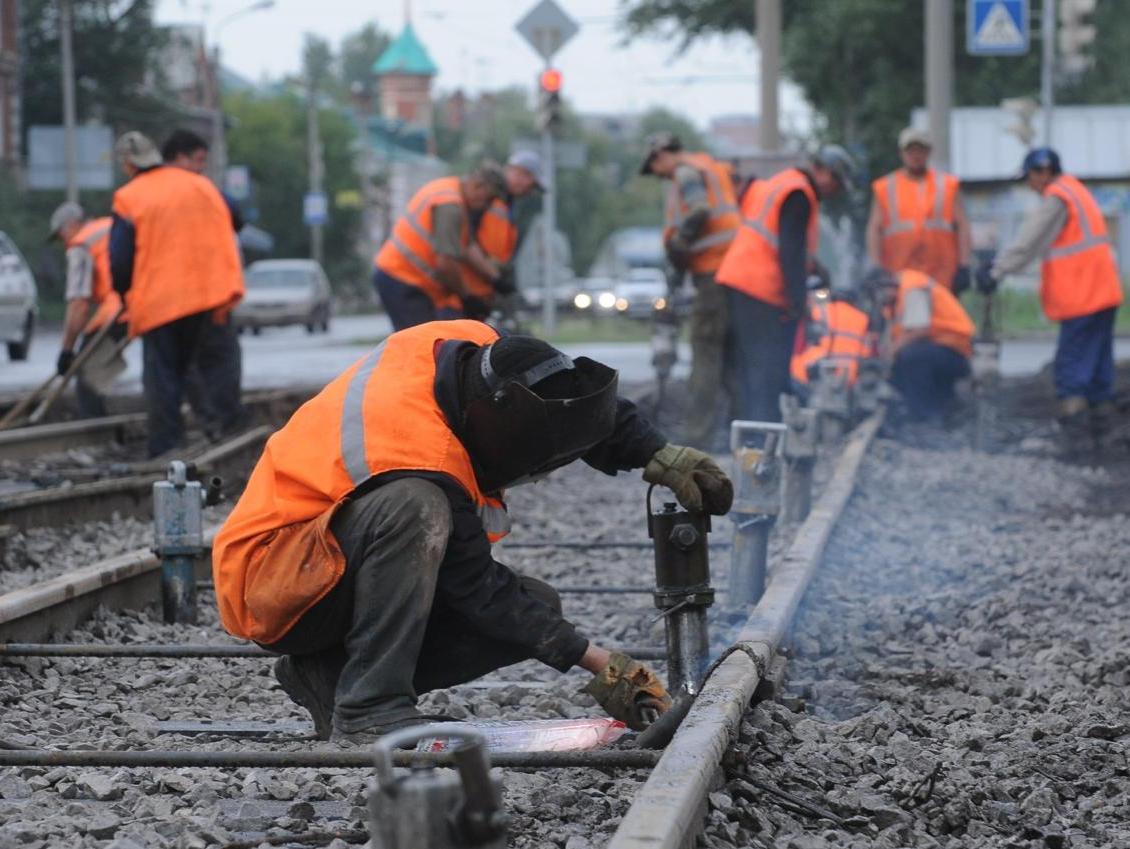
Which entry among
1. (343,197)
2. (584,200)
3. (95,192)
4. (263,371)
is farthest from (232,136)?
(263,371)

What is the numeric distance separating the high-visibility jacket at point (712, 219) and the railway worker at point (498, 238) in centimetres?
85

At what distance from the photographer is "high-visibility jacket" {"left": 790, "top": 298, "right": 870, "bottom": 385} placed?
12.7 meters

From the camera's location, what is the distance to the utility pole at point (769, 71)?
20734 millimetres

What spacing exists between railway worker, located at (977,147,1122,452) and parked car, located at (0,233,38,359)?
47.0 feet

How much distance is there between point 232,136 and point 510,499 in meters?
64.9

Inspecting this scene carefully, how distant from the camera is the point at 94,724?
485 centimetres

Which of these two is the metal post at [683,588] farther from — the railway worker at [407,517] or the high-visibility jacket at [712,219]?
the high-visibility jacket at [712,219]

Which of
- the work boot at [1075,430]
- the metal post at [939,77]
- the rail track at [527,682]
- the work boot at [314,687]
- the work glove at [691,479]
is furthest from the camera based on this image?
the metal post at [939,77]

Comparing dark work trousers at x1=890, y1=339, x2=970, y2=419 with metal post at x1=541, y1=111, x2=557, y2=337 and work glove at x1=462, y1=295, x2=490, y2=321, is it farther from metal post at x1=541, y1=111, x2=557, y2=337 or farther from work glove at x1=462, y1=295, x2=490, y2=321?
metal post at x1=541, y1=111, x2=557, y2=337

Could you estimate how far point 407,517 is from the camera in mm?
4180

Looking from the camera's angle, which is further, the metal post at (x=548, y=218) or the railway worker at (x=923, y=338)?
the metal post at (x=548, y=218)

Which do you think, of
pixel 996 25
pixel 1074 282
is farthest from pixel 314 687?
pixel 996 25

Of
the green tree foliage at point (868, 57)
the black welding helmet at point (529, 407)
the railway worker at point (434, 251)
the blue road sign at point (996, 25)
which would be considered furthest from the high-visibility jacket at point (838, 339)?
the green tree foliage at point (868, 57)

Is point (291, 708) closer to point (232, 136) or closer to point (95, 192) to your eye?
point (95, 192)
